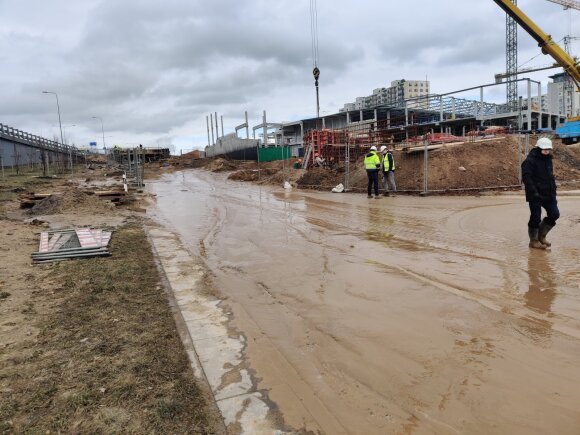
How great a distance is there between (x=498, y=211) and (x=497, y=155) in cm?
714

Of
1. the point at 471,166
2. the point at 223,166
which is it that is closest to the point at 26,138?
the point at 223,166

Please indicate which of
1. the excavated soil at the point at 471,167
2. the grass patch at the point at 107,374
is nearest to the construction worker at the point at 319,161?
the excavated soil at the point at 471,167

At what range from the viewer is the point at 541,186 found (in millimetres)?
7664

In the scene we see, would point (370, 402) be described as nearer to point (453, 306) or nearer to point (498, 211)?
point (453, 306)

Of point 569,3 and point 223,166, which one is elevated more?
point 569,3

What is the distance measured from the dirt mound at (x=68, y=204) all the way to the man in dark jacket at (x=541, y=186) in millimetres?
12726

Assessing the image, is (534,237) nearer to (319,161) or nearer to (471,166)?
(471,166)

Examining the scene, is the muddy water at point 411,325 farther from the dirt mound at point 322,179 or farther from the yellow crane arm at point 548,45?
the yellow crane arm at point 548,45

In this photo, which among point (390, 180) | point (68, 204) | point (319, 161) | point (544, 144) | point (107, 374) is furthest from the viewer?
point (319, 161)

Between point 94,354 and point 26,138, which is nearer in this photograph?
point 94,354

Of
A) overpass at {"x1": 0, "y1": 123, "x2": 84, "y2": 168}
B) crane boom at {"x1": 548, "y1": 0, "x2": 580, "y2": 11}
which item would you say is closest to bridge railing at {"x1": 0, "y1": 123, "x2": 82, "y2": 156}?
overpass at {"x1": 0, "y1": 123, "x2": 84, "y2": 168}

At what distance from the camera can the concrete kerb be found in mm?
3090

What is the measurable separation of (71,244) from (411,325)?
718 centimetres

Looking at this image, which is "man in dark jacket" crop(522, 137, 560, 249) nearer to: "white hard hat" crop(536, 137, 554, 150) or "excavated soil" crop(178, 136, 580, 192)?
"white hard hat" crop(536, 137, 554, 150)
